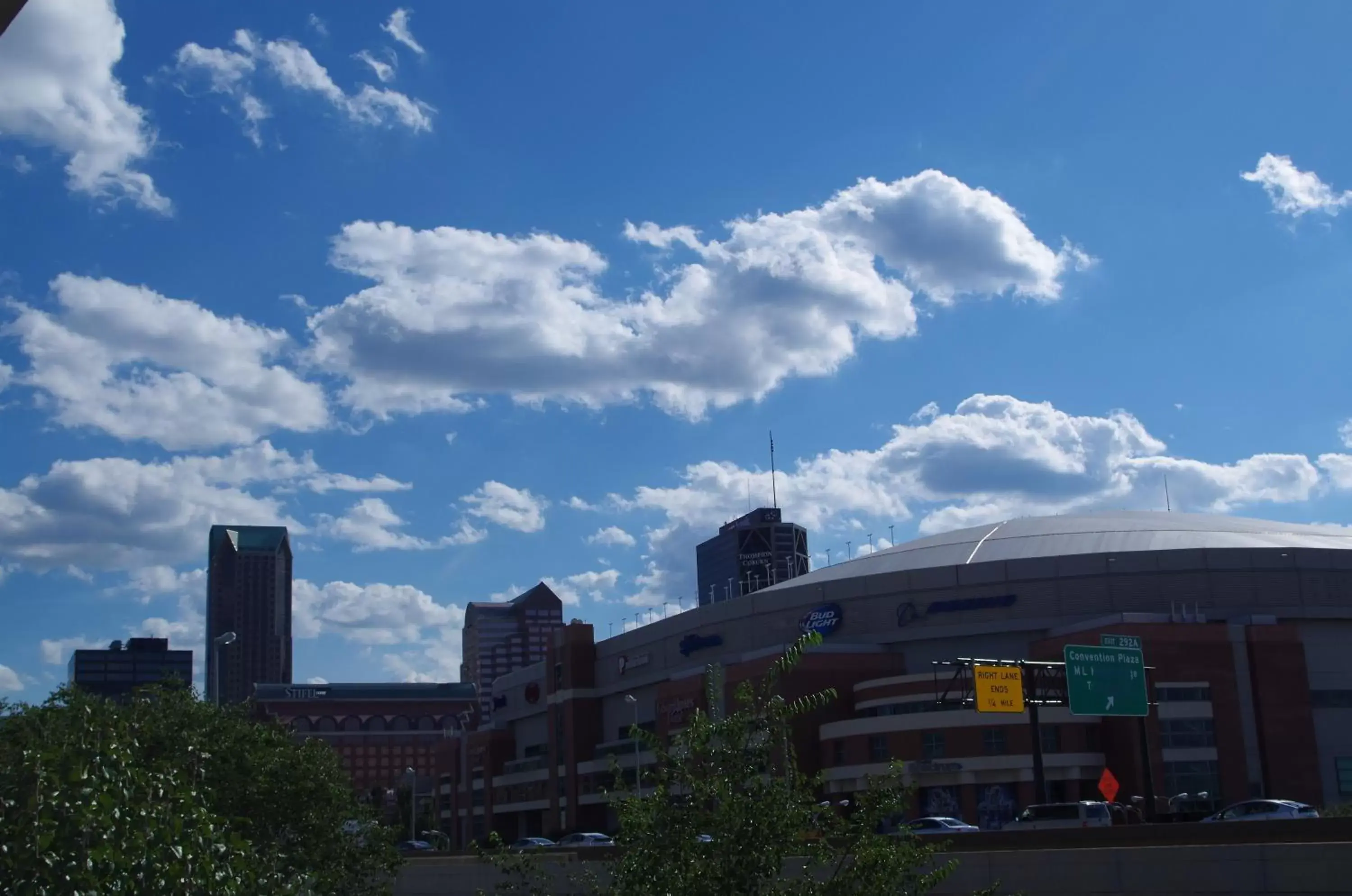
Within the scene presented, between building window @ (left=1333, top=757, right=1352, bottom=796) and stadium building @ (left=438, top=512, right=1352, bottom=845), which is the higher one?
stadium building @ (left=438, top=512, right=1352, bottom=845)

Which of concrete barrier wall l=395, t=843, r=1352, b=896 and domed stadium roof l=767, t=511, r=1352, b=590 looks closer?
concrete barrier wall l=395, t=843, r=1352, b=896

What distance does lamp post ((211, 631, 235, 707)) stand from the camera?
4388cm

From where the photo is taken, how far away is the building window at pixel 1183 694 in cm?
7581

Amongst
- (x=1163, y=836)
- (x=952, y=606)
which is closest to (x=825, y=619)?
(x=952, y=606)

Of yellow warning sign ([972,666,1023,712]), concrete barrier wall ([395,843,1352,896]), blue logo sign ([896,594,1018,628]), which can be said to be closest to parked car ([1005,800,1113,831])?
yellow warning sign ([972,666,1023,712])

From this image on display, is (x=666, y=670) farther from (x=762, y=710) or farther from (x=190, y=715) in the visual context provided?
(x=762, y=710)

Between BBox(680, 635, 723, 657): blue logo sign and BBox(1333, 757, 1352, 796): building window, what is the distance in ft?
139

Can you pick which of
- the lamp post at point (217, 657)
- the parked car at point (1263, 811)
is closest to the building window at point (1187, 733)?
the parked car at point (1263, 811)

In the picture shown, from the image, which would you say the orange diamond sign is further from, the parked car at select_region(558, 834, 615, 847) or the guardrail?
the parked car at select_region(558, 834, 615, 847)

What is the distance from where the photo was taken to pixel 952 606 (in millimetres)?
90562

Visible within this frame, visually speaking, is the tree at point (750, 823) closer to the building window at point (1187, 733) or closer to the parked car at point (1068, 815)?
the parked car at point (1068, 815)

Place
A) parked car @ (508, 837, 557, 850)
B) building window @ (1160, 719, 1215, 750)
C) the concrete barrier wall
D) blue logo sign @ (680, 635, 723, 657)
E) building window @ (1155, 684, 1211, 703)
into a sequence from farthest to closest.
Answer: blue logo sign @ (680, 635, 723, 657), building window @ (1155, 684, 1211, 703), building window @ (1160, 719, 1215, 750), the concrete barrier wall, parked car @ (508, 837, 557, 850)

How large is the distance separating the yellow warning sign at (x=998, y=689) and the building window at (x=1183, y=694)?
895 inches

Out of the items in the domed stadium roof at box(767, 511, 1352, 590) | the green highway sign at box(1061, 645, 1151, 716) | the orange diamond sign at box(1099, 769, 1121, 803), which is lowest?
the orange diamond sign at box(1099, 769, 1121, 803)
